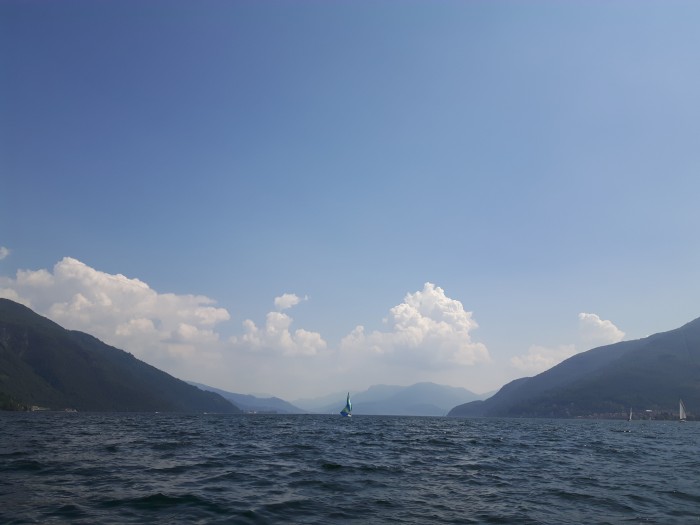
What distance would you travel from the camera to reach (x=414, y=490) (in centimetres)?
2316

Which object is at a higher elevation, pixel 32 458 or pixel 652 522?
pixel 652 522

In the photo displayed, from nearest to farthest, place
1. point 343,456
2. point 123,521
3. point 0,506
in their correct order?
1. point 123,521
2. point 0,506
3. point 343,456

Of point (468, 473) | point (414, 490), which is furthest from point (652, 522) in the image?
point (468, 473)

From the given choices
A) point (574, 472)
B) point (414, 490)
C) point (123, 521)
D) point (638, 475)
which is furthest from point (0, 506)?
point (638, 475)

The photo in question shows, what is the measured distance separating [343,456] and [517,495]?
1741cm

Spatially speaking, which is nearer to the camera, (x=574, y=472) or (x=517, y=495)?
(x=517, y=495)

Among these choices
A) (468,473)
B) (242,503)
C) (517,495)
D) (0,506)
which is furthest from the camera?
(468,473)

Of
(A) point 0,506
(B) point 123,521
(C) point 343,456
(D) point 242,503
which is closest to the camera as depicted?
(B) point 123,521

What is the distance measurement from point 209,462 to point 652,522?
2588 centimetres

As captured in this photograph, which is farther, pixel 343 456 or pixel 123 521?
pixel 343 456

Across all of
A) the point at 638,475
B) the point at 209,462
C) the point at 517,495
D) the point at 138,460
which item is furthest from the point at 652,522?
the point at 138,460

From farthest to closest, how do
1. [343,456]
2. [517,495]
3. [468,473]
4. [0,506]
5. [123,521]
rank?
[343,456]
[468,473]
[517,495]
[0,506]
[123,521]

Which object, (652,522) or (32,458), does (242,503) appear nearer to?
(652,522)

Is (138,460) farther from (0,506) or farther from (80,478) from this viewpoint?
(0,506)
